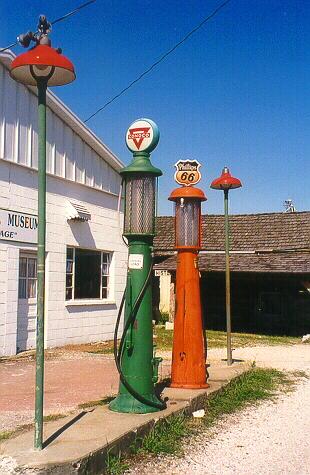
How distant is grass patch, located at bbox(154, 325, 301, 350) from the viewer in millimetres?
A: 16438

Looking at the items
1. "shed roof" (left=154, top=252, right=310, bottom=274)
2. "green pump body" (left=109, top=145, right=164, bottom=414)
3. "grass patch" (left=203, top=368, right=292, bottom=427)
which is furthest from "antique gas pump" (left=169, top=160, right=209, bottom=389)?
"shed roof" (left=154, top=252, right=310, bottom=274)

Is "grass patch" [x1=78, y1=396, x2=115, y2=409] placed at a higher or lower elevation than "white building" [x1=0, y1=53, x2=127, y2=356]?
lower

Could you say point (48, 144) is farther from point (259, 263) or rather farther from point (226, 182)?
point (259, 263)

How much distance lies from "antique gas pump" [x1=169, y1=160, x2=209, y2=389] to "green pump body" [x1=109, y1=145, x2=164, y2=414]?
1379 millimetres

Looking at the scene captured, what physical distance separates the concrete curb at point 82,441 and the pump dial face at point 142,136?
9.25 ft

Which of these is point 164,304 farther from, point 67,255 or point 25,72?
point 25,72

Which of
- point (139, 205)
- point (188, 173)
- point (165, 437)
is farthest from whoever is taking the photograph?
point (188, 173)

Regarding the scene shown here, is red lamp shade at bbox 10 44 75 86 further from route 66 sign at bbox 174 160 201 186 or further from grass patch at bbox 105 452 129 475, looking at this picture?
route 66 sign at bbox 174 160 201 186

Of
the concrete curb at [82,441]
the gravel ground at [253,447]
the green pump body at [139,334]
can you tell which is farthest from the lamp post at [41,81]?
the green pump body at [139,334]

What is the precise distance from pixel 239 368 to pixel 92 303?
618 cm

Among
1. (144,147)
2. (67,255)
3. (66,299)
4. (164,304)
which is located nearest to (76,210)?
(67,255)

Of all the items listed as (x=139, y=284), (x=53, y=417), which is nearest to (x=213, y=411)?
(x=53, y=417)

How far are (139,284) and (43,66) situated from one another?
2.51 m

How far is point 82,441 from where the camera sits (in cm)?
496
